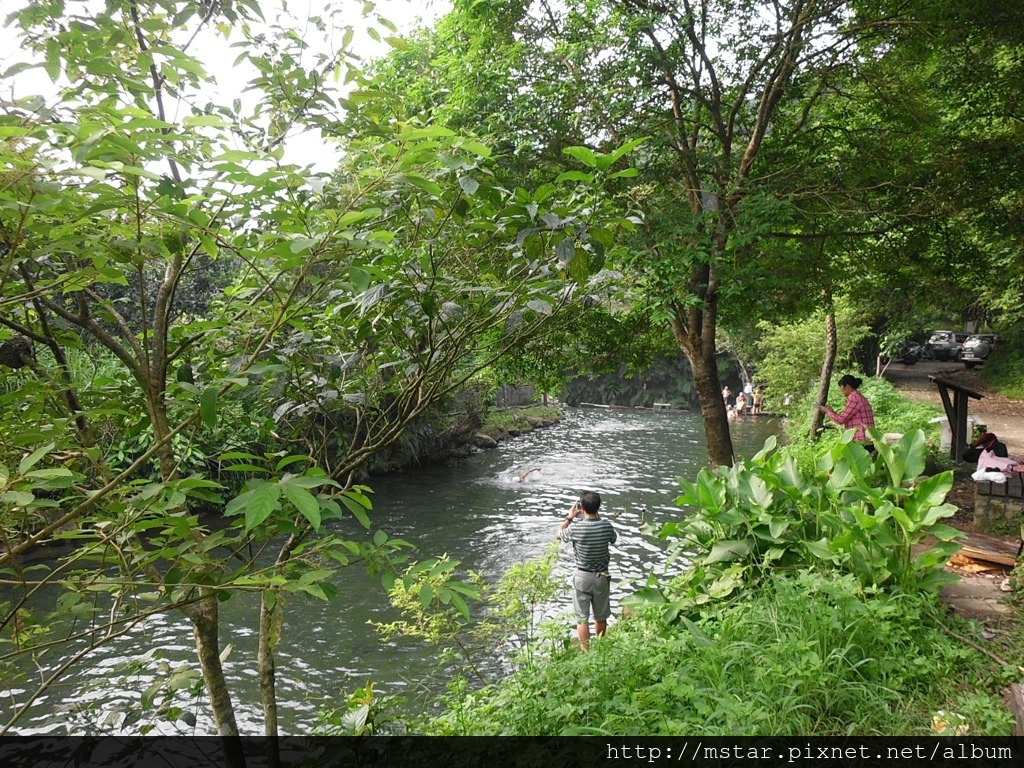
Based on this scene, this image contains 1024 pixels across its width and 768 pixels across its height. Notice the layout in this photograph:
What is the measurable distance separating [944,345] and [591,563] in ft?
117

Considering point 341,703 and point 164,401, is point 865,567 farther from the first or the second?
point 341,703

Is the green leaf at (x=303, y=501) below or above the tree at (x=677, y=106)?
below

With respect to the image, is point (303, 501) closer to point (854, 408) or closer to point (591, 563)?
point (591, 563)

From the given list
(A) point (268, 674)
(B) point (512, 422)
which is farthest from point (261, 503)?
(B) point (512, 422)

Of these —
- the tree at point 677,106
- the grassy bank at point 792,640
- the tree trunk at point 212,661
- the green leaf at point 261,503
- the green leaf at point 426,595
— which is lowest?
the grassy bank at point 792,640

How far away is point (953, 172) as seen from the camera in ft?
21.4

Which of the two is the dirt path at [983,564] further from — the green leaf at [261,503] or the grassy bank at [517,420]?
the grassy bank at [517,420]

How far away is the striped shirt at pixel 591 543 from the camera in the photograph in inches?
254

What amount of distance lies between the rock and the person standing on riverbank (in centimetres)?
1712

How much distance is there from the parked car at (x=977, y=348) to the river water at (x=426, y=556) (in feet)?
31.8

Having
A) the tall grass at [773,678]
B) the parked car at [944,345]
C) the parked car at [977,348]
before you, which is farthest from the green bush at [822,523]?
the parked car at [944,345]

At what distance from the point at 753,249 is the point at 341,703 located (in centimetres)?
664

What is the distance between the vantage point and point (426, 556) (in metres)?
Result: 11.6

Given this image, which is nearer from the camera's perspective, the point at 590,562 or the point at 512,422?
the point at 590,562
